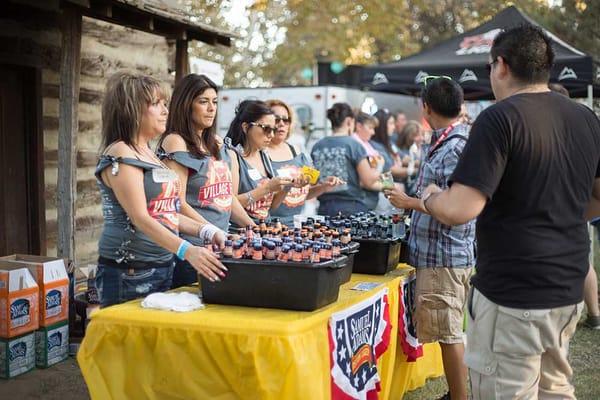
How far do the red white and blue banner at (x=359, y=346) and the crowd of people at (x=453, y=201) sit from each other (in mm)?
433

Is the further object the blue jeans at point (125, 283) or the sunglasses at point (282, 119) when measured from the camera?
the sunglasses at point (282, 119)

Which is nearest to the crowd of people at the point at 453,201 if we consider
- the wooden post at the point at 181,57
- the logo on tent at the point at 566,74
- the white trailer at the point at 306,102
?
the wooden post at the point at 181,57

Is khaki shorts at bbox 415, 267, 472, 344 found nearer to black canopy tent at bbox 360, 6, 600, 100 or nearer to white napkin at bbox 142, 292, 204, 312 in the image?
white napkin at bbox 142, 292, 204, 312

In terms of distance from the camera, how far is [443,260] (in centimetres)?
375

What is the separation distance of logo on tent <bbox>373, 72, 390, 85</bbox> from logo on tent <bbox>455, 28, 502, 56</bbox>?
0.94m

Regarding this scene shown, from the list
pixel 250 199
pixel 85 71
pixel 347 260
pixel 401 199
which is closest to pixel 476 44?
pixel 85 71

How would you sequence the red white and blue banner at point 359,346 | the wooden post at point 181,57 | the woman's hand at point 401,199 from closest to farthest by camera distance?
the red white and blue banner at point 359,346, the woman's hand at point 401,199, the wooden post at point 181,57

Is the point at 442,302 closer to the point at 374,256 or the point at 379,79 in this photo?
the point at 374,256

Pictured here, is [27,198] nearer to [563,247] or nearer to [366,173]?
[366,173]

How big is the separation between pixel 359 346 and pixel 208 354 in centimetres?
73

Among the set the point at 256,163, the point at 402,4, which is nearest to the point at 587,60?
the point at 256,163

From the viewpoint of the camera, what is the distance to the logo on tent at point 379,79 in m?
9.09

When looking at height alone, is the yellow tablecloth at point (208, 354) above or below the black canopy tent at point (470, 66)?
below

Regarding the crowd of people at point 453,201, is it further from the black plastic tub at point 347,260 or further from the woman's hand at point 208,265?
the black plastic tub at point 347,260
